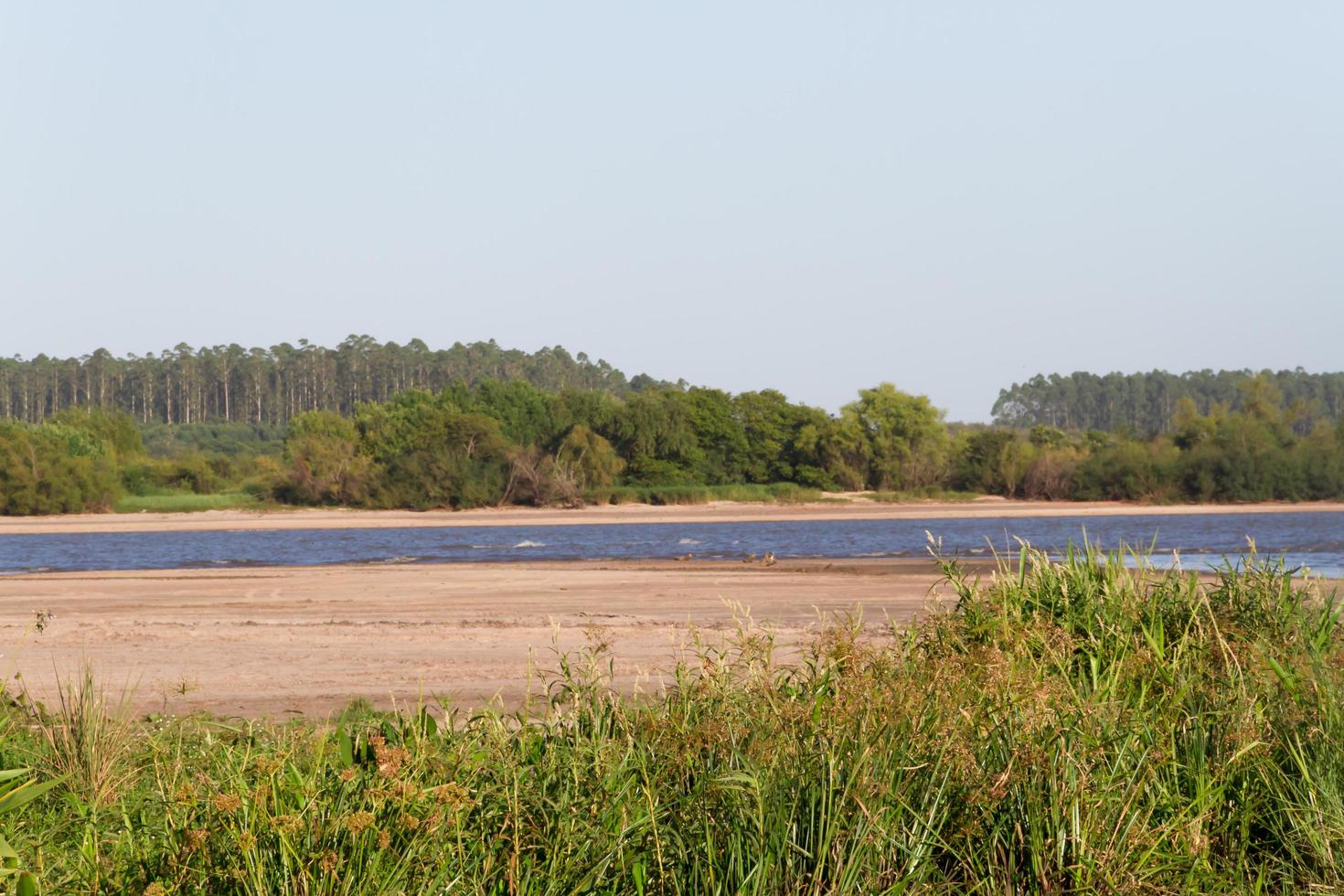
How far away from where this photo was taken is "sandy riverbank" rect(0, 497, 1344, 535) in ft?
210

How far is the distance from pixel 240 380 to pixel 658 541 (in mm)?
143735

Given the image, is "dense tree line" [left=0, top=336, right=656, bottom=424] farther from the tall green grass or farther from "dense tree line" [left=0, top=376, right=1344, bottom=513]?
the tall green grass

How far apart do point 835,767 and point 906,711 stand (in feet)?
2.35

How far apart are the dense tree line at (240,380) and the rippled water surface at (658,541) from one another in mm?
113386

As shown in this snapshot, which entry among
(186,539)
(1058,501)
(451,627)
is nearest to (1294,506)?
(1058,501)

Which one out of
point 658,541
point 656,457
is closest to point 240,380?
point 656,457

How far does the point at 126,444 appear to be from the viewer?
306 ft

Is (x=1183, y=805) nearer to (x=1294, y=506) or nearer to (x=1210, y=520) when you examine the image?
(x=1210, y=520)

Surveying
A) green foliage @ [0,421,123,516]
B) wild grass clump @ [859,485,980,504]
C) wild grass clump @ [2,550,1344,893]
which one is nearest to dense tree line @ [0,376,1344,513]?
green foliage @ [0,421,123,516]

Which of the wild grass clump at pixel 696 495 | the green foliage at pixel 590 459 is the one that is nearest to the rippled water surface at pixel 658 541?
the wild grass clump at pixel 696 495

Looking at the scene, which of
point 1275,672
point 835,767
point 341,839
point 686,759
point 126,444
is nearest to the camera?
point 341,839

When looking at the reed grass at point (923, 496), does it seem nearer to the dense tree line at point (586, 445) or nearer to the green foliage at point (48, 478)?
the dense tree line at point (586, 445)

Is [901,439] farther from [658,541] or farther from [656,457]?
[658,541]

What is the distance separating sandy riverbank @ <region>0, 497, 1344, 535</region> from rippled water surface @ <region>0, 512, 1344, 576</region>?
Result: 2823mm
